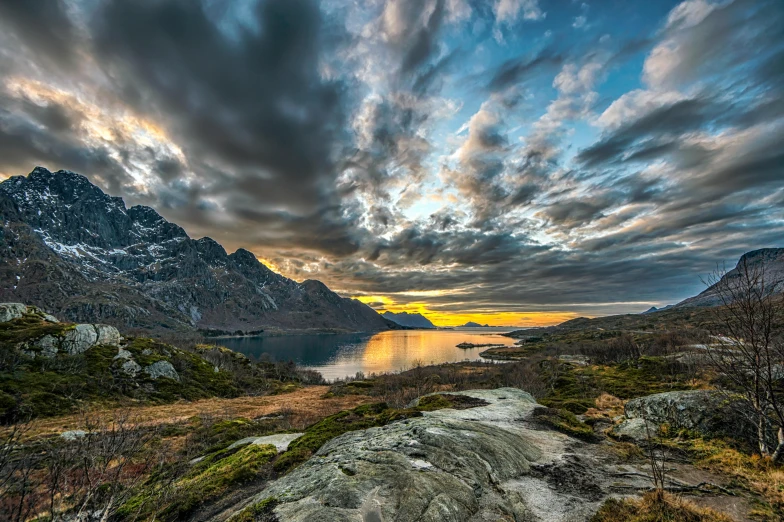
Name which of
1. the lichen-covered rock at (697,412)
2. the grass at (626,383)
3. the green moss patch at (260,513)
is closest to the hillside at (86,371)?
the green moss patch at (260,513)

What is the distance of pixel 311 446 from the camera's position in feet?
61.5

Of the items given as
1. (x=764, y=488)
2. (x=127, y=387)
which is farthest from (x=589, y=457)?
(x=127, y=387)

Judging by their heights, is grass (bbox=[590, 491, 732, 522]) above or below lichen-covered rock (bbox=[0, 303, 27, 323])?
below

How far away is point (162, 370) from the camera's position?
2901 inches

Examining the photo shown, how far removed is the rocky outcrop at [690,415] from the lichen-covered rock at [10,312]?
117 m

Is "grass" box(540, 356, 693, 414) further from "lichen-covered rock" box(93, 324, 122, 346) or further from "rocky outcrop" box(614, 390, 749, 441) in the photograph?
"lichen-covered rock" box(93, 324, 122, 346)

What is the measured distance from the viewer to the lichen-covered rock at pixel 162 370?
71369 millimetres

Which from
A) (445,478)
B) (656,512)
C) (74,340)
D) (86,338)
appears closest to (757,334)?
(656,512)

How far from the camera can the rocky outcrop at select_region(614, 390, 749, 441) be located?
642 inches

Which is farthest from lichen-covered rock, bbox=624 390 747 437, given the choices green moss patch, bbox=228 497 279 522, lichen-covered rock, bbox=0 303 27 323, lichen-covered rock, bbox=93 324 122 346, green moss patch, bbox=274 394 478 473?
lichen-covered rock, bbox=0 303 27 323

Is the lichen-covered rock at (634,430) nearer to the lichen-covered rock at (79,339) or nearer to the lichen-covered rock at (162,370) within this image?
the lichen-covered rock at (162,370)

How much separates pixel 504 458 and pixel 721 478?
774cm

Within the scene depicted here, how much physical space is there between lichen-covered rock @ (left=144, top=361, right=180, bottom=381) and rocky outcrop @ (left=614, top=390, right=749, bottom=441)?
280 feet

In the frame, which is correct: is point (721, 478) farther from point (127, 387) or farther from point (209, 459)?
point (127, 387)
